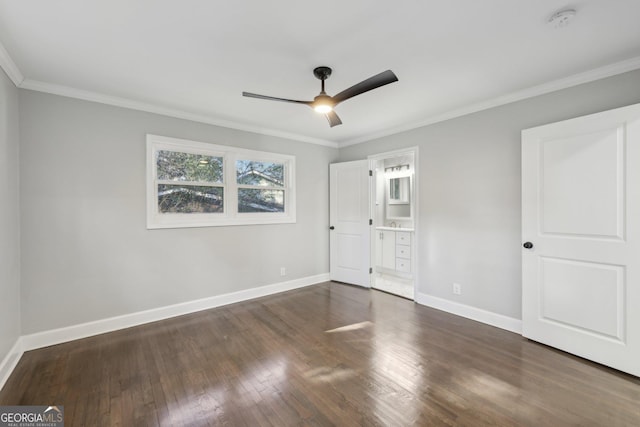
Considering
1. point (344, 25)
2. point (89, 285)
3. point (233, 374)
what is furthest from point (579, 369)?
point (89, 285)

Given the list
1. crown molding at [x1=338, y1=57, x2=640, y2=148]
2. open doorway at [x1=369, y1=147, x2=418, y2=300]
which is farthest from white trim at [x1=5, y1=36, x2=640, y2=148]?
open doorway at [x1=369, y1=147, x2=418, y2=300]

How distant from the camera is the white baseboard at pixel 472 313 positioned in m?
2.96

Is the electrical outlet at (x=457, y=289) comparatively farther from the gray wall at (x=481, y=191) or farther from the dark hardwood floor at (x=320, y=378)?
the dark hardwood floor at (x=320, y=378)

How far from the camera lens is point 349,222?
4.74 meters

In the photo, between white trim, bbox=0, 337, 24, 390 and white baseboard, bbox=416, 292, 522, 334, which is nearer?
white trim, bbox=0, 337, 24, 390

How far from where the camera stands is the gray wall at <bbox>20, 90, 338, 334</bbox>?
8.70 ft

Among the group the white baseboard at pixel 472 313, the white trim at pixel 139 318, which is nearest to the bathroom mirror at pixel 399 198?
the white baseboard at pixel 472 313

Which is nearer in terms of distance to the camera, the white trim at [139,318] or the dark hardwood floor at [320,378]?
the dark hardwood floor at [320,378]

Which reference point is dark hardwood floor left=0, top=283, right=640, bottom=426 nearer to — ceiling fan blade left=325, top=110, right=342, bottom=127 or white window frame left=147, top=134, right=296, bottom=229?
white window frame left=147, top=134, right=296, bottom=229

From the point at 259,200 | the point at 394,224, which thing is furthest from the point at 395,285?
the point at 259,200

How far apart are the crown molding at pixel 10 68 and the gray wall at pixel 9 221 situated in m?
0.06

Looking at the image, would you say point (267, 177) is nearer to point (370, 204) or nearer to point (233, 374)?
point (370, 204)

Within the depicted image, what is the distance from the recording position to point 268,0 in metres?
1.61

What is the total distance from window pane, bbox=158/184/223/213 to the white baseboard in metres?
3.13
